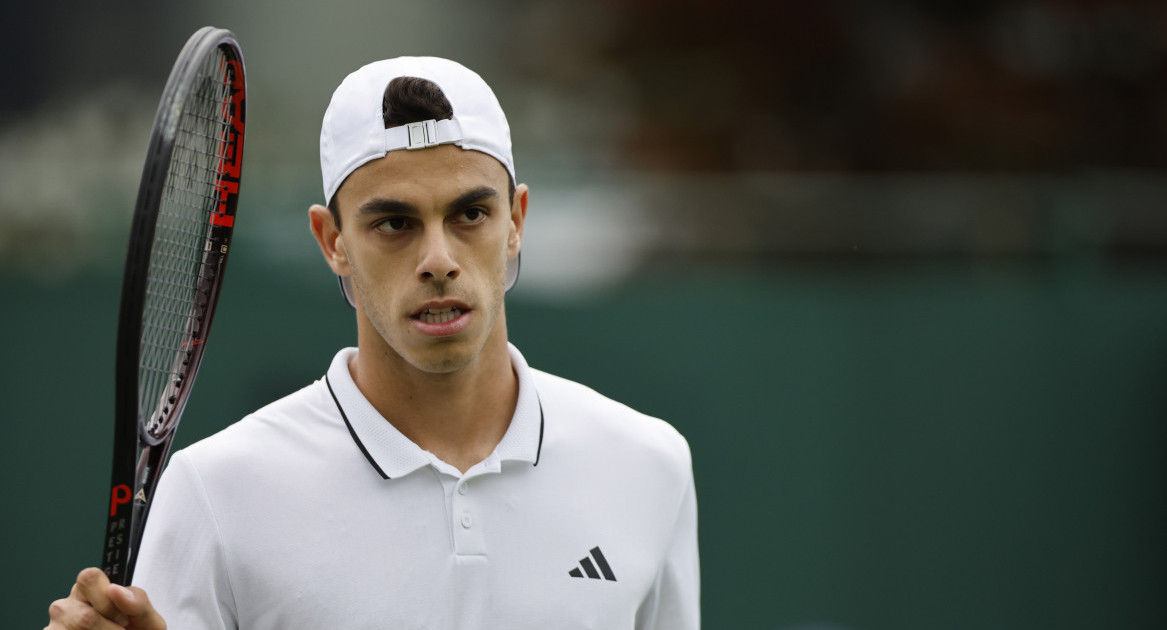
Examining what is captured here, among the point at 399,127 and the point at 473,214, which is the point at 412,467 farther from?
the point at 399,127

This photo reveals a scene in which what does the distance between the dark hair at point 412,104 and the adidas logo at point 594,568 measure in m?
0.75

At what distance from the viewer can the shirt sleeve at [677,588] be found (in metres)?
2.59

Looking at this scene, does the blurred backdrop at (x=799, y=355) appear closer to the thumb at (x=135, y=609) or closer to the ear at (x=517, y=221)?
the ear at (x=517, y=221)

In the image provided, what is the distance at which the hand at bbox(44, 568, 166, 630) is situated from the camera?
6.74 ft

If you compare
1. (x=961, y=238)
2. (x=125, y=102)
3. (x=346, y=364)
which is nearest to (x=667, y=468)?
(x=346, y=364)

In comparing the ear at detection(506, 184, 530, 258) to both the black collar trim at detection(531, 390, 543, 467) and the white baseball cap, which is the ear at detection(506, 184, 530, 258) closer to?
the white baseball cap

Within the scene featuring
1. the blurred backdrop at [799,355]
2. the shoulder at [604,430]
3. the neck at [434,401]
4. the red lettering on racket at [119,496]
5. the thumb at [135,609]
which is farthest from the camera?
the blurred backdrop at [799,355]

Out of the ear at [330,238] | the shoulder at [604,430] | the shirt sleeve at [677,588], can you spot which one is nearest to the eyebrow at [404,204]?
the ear at [330,238]

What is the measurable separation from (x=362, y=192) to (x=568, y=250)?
3052 mm

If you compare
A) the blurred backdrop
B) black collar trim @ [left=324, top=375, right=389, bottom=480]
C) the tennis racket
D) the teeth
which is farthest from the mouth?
the blurred backdrop

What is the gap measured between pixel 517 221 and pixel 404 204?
28 centimetres

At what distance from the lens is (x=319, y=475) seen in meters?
2.39

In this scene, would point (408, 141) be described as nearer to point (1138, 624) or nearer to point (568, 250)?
→ point (568, 250)

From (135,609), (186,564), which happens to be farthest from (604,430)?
(135,609)
